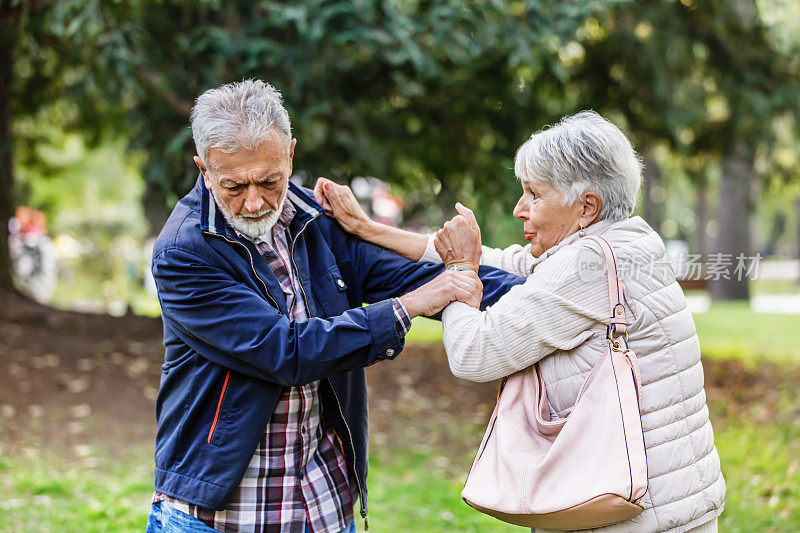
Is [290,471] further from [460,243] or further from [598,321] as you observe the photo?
[598,321]

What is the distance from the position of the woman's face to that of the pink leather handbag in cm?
13

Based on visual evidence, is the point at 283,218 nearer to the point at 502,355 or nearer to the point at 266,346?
the point at 266,346

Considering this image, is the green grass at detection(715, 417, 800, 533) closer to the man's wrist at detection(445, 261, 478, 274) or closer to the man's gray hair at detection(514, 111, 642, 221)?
the man's wrist at detection(445, 261, 478, 274)

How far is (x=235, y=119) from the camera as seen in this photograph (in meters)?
2.38

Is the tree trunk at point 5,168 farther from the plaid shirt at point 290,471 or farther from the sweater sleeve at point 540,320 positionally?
the sweater sleeve at point 540,320

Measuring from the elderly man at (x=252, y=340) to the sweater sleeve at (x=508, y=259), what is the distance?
40 centimetres

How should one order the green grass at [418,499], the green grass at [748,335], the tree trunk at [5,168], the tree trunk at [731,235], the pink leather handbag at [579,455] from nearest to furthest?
1. the pink leather handbag at [579,455]
2. the green grass at [418,499]
3. the tree trunk at [5,168]
4. the green grass at [748,335]
5. the tree trunk at [731,235]

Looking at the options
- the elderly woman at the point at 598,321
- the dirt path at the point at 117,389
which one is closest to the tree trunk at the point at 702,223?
the dirt path at the point at 117,389

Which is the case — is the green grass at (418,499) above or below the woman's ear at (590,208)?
below

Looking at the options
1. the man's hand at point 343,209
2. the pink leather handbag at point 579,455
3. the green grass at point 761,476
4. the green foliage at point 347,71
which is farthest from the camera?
the green foliage at point 347,71

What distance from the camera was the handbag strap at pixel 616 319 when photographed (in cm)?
221

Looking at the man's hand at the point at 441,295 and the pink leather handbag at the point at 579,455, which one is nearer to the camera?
the pink leather handbag at the point at 579,455

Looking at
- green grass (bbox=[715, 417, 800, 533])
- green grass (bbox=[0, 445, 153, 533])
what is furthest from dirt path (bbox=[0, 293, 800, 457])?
green grass (bbox=[715, 417, 800, 533])

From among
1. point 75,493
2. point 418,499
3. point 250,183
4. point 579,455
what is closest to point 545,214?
point 579,455
